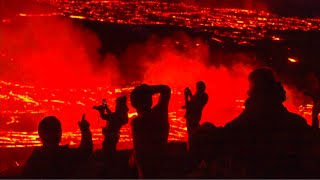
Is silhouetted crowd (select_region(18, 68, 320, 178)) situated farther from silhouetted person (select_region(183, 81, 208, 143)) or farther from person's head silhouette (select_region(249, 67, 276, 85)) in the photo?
silhouetted person (select_region(183, 81, 208, 143))

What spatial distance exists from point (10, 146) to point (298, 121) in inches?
352

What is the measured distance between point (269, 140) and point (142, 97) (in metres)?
1.54

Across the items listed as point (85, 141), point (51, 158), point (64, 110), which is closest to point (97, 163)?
point (85, 141)

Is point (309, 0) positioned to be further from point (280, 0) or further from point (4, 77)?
point (4, 77)

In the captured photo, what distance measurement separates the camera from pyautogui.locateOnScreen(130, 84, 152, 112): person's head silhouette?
4.91 meters

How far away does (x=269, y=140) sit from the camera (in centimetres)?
376

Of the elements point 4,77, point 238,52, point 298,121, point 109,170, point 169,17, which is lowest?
point 109,170

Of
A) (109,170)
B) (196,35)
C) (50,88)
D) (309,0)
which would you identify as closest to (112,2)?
(196,35)

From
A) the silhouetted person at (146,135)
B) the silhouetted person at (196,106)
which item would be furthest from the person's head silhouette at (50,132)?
the silhouetted person at (196,106)

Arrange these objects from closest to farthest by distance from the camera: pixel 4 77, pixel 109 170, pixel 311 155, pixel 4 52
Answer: pixel 311 155 < pixel 109 170 < pixel 4 77 < pixel 4 52

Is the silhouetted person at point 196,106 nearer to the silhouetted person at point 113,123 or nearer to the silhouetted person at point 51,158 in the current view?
the silhouetted person at point 113,123

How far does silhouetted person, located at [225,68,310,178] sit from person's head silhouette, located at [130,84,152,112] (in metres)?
1.32

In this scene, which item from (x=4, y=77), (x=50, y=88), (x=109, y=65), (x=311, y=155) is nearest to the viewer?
(x=311, y=155)

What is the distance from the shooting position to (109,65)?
77.2ft
